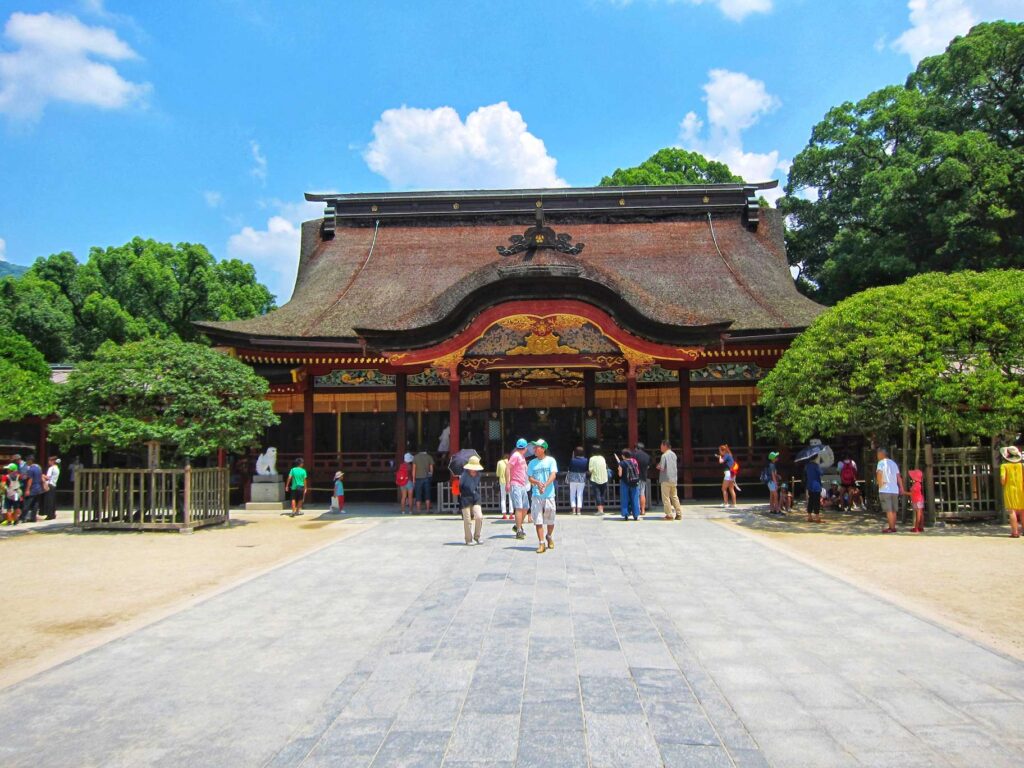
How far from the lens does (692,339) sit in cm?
1634

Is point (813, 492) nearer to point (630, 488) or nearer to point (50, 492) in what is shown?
point (630, 488)

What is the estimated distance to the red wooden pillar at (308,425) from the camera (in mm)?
19578

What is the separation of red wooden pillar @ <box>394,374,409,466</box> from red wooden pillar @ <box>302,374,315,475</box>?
2393 millimetres

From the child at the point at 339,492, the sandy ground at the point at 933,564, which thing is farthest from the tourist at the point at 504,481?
the sandy ground at the point at 933,564

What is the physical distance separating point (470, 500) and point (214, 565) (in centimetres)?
400

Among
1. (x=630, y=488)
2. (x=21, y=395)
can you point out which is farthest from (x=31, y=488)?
(x=630, y=488)

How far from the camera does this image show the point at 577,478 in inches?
605

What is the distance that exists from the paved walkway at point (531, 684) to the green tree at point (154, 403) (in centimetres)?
680

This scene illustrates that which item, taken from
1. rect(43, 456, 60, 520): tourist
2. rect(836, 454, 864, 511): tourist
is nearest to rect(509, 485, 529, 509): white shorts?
rect(836, 454, 864, 511): tourist

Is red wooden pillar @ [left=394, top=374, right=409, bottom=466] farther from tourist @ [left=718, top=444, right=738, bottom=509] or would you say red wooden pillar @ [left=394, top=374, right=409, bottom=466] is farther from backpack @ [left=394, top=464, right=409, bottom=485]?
tourist @ [left=718, top=444, right=738, bottom=509]

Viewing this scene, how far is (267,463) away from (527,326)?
26.6ft

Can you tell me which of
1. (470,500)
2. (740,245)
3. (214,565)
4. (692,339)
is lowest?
(214,565)

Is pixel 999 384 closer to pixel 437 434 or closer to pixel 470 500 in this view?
pixel 470 500

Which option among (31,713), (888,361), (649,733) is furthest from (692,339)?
(31,713)
